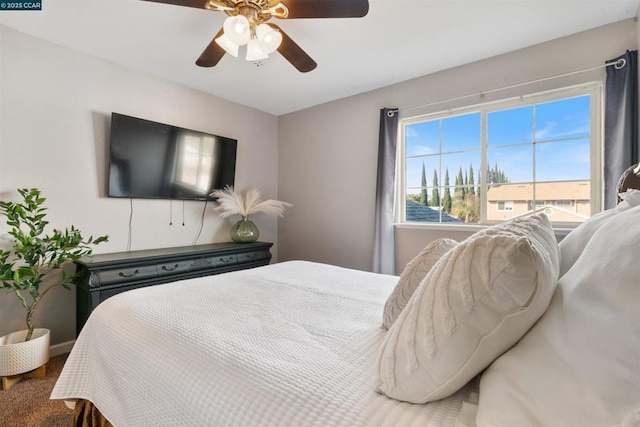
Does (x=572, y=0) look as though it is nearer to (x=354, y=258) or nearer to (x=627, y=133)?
(x=627, y=133)

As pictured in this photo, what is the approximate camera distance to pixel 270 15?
170 centimetres

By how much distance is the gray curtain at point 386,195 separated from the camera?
3.12 m

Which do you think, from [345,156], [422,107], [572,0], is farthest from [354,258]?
[572,0]

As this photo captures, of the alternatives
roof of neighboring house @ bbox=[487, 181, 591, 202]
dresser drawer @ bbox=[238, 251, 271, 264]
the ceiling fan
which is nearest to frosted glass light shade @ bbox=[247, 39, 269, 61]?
the ceiling fan

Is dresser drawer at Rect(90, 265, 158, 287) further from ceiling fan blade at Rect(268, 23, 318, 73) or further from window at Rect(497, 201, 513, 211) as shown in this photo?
window at Rect(497, 201, 513, 211)

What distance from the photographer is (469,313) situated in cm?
59

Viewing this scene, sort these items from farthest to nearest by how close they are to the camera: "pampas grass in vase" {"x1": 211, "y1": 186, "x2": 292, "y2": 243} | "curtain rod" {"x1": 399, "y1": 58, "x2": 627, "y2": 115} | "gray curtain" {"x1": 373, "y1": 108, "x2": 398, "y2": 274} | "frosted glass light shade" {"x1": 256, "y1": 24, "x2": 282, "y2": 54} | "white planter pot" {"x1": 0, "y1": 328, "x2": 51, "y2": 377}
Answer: "pampas grass in vase" {"x1": 211, "y1": 186, "x2": 292, "y2": 243} → "gray curtain" {"x1": 373, "y1": 108, "x2": 398, "y2": 274} → "curtain rod" {"x1": 399, "y1": 58, "x2": 627, "y2": 115} → "white planter pot" {"x1": 0, "y1": 328, "x2": 51, "y2": 377} → "frosted glass light shade" {"x1": 256, "y1": 24, "x2": 282, "y2": 54}

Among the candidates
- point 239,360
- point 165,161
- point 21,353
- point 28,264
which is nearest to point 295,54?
point 165,161

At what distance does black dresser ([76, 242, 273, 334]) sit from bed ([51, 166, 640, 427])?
1.28 meters

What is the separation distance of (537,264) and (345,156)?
3120 millimetres

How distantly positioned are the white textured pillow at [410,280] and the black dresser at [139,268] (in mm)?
2145

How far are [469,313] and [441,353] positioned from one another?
0.11m

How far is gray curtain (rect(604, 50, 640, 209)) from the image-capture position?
203 cm

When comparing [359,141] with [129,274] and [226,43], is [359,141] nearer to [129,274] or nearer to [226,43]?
[226,43]
